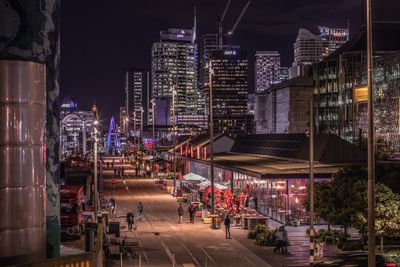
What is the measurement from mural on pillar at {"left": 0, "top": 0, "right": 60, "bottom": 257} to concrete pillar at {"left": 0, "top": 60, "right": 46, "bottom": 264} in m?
0.54

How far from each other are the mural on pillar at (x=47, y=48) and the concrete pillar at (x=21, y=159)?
542mm

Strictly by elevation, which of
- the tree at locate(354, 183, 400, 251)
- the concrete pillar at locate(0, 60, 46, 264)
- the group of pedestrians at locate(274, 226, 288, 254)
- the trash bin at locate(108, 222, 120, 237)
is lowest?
the group of pedestrians at locate(274, 226, 288, 254)

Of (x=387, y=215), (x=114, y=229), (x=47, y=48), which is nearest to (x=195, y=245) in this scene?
(x=114, y=229)

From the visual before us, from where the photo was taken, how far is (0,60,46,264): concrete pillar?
12234 mm

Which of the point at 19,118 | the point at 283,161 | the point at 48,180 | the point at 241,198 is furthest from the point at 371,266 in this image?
the point at 283,161

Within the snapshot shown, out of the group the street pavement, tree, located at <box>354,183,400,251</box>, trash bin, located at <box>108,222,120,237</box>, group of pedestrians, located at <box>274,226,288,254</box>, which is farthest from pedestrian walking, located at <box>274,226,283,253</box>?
trash bin, located at <box>108,222,120,237</box>

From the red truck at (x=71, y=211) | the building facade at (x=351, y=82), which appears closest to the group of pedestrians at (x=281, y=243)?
the red truck at (x=71, y=211)

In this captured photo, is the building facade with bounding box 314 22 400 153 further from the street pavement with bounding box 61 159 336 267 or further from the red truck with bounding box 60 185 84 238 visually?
the red truck with bounding box 60 185 84 238

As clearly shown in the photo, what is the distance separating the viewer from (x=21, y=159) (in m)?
12.4

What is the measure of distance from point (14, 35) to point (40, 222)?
3417 millimetres

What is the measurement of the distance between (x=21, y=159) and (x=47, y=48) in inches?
97.9

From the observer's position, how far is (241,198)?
60250 mm

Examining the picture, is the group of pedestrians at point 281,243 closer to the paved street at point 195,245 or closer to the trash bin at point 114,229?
the paved street at point 195,245

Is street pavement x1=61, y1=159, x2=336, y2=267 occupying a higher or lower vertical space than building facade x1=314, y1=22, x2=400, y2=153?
lower
